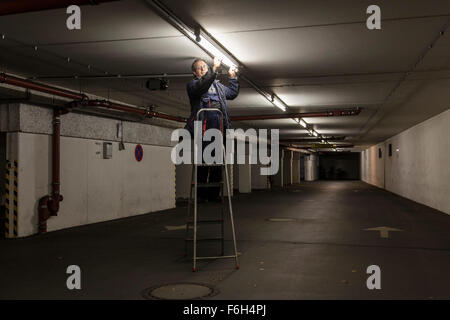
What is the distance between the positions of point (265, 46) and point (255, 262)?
10.9 ft

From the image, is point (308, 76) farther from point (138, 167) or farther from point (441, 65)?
point (138, 167)

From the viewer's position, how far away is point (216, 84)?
19.2 feet

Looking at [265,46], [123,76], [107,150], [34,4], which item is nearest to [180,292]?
[34,4]

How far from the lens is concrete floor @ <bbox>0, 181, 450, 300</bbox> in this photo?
4.82m

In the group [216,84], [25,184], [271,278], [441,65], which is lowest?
[271,278]

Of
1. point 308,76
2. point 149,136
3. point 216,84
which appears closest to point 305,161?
point 149,136

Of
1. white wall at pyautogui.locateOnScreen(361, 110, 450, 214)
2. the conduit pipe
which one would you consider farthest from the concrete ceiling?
white wall at pyautogui.locateOnScreen(361, 110, 450, 214)

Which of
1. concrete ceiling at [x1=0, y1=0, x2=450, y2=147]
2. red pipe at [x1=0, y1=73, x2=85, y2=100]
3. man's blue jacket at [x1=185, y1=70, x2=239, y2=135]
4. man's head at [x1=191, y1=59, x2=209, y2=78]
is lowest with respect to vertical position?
man's blue jacket at [x1=185, y1=70, x2=239, y2=135]

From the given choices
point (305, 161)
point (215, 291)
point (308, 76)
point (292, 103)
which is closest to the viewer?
point (215, 291)

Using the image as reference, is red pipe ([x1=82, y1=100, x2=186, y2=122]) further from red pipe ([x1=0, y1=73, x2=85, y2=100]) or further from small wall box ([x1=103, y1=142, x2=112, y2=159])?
small wall box ([x1=103, y1=142, x2=112, y2=159])

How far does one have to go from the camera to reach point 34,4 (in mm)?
4387

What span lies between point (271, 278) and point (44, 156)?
6312 mm

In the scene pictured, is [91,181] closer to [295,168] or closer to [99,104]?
[99,104]

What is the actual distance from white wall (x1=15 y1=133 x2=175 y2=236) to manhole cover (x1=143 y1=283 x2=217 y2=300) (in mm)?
5180
